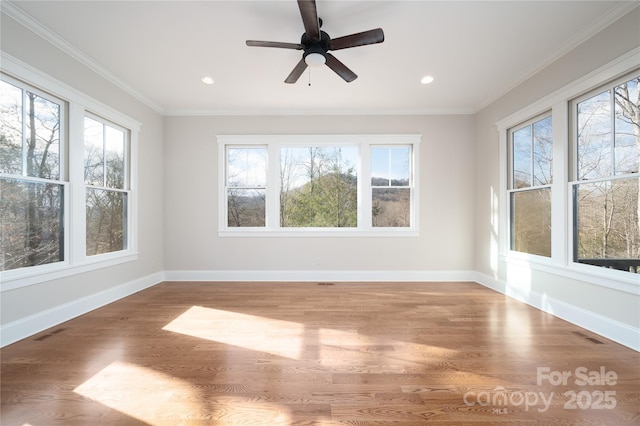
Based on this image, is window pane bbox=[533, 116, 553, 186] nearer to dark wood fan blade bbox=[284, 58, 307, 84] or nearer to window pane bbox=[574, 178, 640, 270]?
window pane bbox=[574, 178, 640, 270]

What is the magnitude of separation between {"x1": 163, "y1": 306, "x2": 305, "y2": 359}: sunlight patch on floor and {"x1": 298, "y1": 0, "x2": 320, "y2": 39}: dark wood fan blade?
2562 millimetres

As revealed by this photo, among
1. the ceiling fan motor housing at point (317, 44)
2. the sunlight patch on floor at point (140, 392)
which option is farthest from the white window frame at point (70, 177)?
the ceiling fan motor housing at point (317, 44)

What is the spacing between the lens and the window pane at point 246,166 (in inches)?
174

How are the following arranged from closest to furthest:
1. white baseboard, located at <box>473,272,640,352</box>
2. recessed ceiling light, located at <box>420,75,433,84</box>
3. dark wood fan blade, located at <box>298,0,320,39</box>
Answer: dark wood fan blade, located at <box>298,0,320,39</box>, white baseboard, located at <box>473,272,640,352</box>, recessed ceiling light, located at <box>420,75,433,84</box>

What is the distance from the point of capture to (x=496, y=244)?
3.83 meters

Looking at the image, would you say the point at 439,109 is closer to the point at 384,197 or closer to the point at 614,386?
the point at 384,197

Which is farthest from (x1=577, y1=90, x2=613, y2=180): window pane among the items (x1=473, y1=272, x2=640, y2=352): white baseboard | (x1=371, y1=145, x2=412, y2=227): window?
(x1=371, y1=145, x2=412, y2=227): window

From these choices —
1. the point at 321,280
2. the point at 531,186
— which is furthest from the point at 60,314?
the point at 531,186

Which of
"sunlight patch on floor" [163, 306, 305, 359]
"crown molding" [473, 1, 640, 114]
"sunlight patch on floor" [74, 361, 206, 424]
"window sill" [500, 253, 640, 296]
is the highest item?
"crown molding" [473, 1, 640, 114]

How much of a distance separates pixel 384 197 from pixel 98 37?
4.05 meters

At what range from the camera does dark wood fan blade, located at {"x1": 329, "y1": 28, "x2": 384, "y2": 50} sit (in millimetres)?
2068

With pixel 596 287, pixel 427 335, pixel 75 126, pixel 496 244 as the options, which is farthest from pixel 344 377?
pixel 75 126

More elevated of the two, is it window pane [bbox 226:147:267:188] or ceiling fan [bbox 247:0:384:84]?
ceiling fan [bbox 247:0:384:84]

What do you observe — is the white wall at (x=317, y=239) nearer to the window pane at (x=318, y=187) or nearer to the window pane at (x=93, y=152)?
the window pane at (x=318, y=187)
